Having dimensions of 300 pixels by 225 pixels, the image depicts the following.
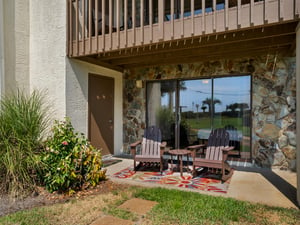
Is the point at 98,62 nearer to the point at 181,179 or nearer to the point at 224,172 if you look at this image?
the point at 181,179

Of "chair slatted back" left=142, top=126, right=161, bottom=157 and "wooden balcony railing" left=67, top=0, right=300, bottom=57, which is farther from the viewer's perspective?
"chair slatted back" left=142, top=126, right=161, bottom=157

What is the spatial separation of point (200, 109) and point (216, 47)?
1724mm

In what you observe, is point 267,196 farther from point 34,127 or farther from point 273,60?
point 34,127

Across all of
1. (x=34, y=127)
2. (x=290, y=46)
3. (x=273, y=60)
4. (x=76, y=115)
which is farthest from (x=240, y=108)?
(x=34, y=127)

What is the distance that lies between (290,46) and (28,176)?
5564mm

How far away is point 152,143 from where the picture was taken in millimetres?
4914

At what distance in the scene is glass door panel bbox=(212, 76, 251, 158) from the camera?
203 inches

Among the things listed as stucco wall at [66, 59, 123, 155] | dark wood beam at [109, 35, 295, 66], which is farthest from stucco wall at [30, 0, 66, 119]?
dark wood beam at [109, 35, 295, 66]

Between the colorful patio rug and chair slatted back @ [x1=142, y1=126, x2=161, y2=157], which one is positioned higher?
chair slatted back @ [x1=142, y1=126, x2=161, y2=157]

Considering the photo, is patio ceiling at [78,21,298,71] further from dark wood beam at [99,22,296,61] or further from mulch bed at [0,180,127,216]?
mulch bed at [0,180,127,216]

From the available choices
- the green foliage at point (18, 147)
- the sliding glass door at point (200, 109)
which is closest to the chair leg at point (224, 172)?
the sliding glass door at point (200, 109)

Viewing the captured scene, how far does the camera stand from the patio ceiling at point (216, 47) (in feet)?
12.0

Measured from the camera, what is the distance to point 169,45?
425cm

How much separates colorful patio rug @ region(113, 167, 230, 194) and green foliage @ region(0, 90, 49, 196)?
164 cm
